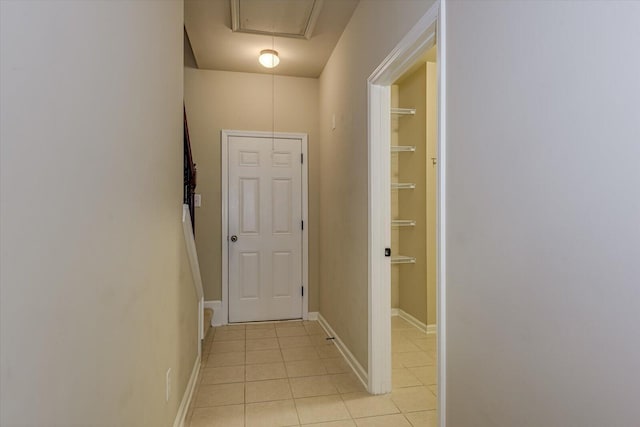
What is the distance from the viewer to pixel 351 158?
2875mm

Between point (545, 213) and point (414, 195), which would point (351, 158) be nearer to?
point (414, 195)

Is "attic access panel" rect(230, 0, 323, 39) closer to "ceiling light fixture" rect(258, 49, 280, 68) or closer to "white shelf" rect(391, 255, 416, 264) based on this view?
"ceiling light fixture" rect(258, 49, 280, 68)

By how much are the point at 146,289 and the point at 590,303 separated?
148cm

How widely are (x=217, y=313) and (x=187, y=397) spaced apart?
1693 millimetres

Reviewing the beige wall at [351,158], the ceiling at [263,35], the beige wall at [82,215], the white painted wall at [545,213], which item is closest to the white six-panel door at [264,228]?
the beige wall at [351,158]

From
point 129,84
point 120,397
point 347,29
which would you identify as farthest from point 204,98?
point 120,397

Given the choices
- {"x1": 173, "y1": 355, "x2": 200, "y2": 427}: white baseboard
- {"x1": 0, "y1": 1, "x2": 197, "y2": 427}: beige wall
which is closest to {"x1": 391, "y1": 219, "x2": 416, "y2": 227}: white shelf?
{"x1": 173, "y1": 355, "x2": 200, "y2": 427}: white baseboard

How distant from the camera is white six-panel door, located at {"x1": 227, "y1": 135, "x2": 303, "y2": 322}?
155 inches

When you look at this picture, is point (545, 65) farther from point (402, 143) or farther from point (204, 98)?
point (204, 98)

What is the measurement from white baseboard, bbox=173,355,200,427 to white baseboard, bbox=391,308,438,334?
220 cm

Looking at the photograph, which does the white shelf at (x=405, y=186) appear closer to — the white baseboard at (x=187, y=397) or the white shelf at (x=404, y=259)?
the white shelf at (x=404, y=259)

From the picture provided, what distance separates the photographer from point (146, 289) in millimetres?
1424

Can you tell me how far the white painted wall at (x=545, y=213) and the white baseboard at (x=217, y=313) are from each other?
9.69 feet

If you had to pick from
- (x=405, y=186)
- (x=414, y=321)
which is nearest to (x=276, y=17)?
(x=405, y=186)
